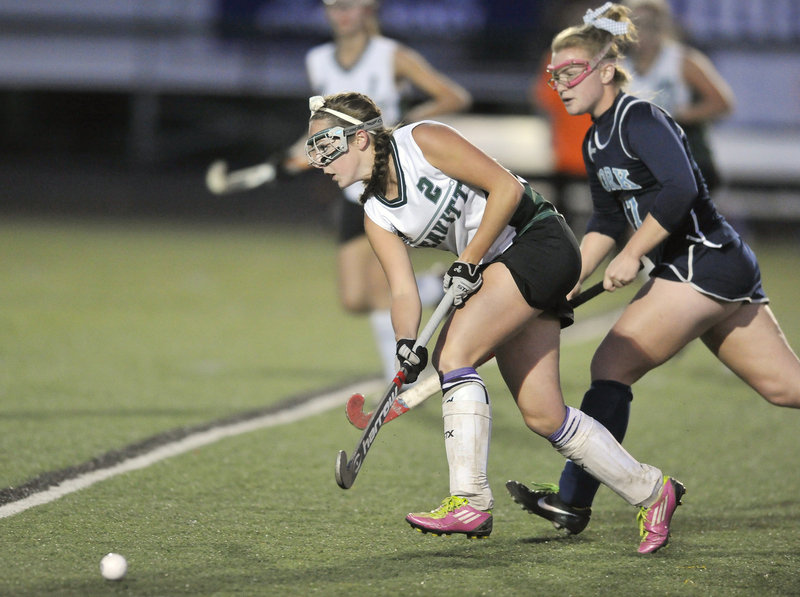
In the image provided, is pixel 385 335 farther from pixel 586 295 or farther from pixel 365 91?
pixel 586 295

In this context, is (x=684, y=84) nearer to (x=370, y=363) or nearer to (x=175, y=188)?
(x=370, y=363)

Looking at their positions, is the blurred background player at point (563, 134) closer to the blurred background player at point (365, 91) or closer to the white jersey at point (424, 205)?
the blurred background player at point (365, 91)

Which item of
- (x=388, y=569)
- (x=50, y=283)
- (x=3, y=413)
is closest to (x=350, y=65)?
(x=3, y=413)

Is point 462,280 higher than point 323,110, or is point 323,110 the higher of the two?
point 323,110

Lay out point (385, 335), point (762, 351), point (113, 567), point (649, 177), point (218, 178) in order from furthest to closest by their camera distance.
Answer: point (218, 178)
point (385, 335)
point (762, 351)
point (649, 177)
point (113, 567)

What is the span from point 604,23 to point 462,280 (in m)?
1.00

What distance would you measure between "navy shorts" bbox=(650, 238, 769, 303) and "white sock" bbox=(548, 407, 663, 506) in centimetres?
57

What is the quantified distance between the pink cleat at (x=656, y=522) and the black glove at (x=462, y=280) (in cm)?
86

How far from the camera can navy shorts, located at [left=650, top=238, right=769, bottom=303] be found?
12.0ft

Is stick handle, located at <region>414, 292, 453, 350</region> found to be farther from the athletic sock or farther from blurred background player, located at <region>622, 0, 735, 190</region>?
blurred background player, located at <region>622, 0, 735, 190</region>

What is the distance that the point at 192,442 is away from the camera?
481cm

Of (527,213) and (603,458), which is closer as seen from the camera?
(603,458)

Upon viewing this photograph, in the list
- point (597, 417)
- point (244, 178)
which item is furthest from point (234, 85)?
point (597, 417)

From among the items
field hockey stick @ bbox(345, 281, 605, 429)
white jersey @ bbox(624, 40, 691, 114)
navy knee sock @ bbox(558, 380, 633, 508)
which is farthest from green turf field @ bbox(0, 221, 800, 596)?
white jersey @ bbox(624, 40, 691, 114)
